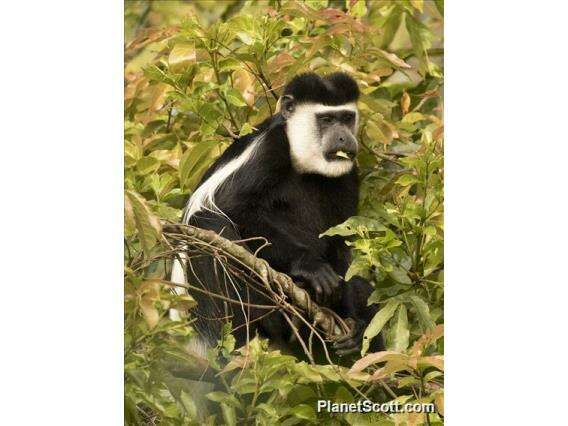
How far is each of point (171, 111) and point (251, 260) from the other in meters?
0.52

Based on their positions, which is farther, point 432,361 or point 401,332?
point 401,332

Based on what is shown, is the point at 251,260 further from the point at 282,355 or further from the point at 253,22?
the point at 253,22

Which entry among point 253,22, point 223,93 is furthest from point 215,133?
point 253,22

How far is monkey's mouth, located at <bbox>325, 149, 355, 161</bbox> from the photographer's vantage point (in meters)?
2.89

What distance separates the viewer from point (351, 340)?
275cm

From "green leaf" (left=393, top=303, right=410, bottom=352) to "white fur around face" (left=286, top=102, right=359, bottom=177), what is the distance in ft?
1.53

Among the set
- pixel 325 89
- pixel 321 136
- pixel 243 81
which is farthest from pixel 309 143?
pixel 243 81

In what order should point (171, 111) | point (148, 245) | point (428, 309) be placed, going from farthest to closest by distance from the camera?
point (171, 111), point (428, 309), point (148, 245)

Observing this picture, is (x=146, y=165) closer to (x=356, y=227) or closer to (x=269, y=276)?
(x=269, y=276)

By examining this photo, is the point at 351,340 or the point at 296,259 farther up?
the point at 296,259

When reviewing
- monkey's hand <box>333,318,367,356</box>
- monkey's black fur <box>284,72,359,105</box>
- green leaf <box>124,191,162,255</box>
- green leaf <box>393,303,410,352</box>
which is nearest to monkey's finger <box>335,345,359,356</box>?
monkey's hand <box>333,318,367,356</box>

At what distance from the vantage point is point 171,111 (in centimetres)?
290

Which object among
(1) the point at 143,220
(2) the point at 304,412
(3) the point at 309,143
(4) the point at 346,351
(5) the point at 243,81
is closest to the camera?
(1) the point at 143,220

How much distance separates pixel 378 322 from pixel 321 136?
579 millimetres
